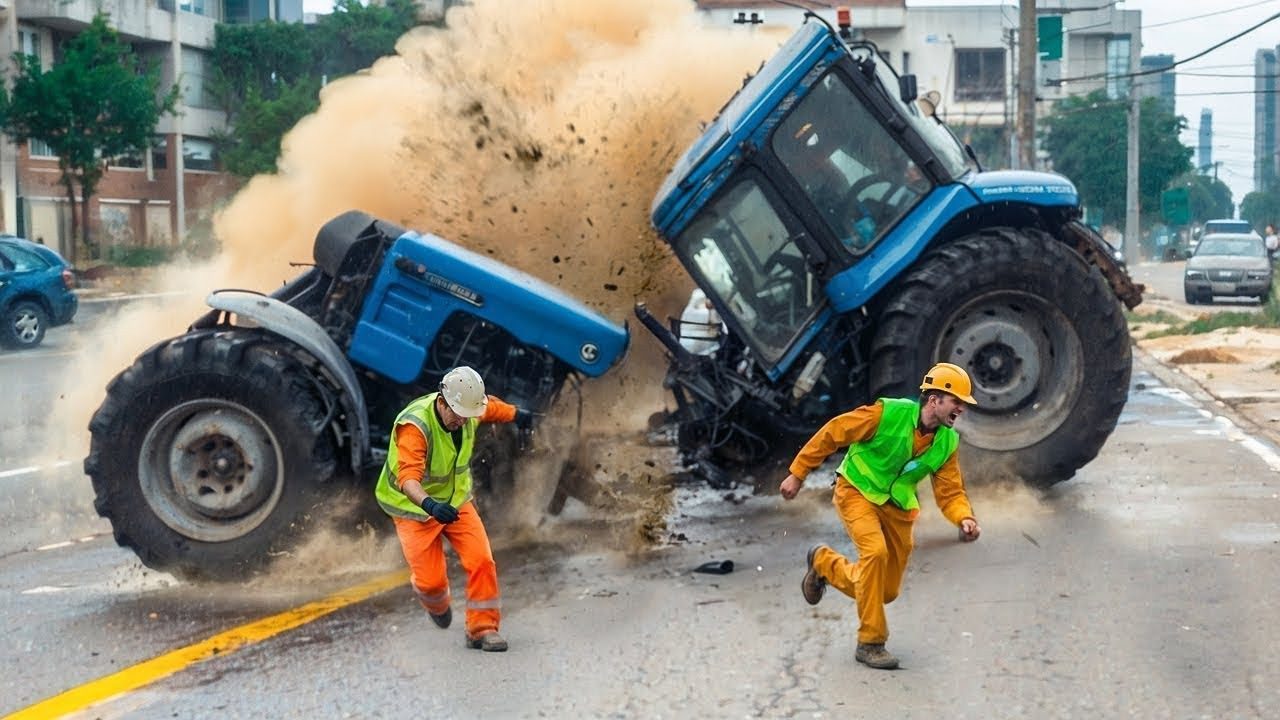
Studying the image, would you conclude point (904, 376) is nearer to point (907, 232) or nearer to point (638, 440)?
point (907, 232)

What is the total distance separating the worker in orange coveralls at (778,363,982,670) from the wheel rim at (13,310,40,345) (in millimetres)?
19560

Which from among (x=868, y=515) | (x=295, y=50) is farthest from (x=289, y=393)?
(x=295, y=50)

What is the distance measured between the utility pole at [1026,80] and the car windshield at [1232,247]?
291 inches

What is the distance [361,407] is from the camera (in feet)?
27.6

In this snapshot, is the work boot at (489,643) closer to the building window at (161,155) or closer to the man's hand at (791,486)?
the man's hand at (791,486)

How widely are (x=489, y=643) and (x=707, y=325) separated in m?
3.65

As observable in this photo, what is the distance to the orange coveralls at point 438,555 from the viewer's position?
271 inches

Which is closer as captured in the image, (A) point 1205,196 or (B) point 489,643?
(B) point 489,643

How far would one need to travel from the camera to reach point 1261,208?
117 m

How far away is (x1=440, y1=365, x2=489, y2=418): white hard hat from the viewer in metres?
7.06

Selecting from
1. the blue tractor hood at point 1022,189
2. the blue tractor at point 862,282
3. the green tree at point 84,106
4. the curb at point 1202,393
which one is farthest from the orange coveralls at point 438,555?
the green tree at point 84,106

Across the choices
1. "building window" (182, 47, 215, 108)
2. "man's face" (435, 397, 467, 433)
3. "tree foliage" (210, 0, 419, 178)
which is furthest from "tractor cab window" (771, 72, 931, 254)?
"building window" (182, 47, 215, 108)

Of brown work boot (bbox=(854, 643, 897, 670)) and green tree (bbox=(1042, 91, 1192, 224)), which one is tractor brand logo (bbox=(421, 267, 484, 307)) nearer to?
brown work boot (bbox=(854, 643, 897, 670))

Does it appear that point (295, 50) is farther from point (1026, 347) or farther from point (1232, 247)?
point (1026, 347)
